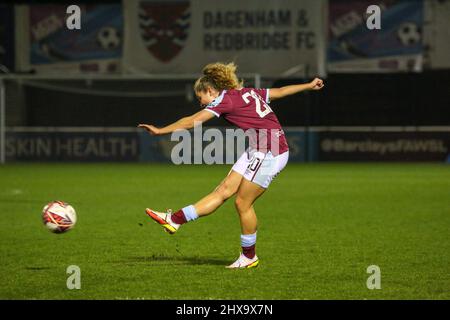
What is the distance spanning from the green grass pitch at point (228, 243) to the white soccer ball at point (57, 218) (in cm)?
38

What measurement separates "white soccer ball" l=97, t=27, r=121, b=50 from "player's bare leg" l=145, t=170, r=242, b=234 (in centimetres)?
2155

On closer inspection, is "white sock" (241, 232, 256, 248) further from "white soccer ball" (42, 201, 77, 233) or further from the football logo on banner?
the football logo on banner

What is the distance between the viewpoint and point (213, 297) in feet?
23.2

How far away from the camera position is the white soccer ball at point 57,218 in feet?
29.7

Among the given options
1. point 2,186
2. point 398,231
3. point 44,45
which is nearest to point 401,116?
point 44,45

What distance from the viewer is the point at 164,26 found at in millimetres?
29094

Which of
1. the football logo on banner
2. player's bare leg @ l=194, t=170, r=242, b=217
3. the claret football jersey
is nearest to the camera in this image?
the claret football jersey

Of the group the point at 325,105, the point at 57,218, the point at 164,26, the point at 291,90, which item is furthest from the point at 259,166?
the point at 164,26

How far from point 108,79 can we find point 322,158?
7208 mm

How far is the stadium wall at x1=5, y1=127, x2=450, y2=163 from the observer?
1094 inches

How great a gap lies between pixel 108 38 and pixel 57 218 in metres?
21.2

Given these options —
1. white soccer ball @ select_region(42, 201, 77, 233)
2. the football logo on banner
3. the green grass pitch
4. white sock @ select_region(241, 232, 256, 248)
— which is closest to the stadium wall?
the football logo on banner

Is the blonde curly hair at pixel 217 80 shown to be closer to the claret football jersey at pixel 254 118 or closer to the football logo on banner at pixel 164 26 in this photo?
the claret football jersey at pixel 254 118

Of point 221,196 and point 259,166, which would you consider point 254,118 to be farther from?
point 221,196
